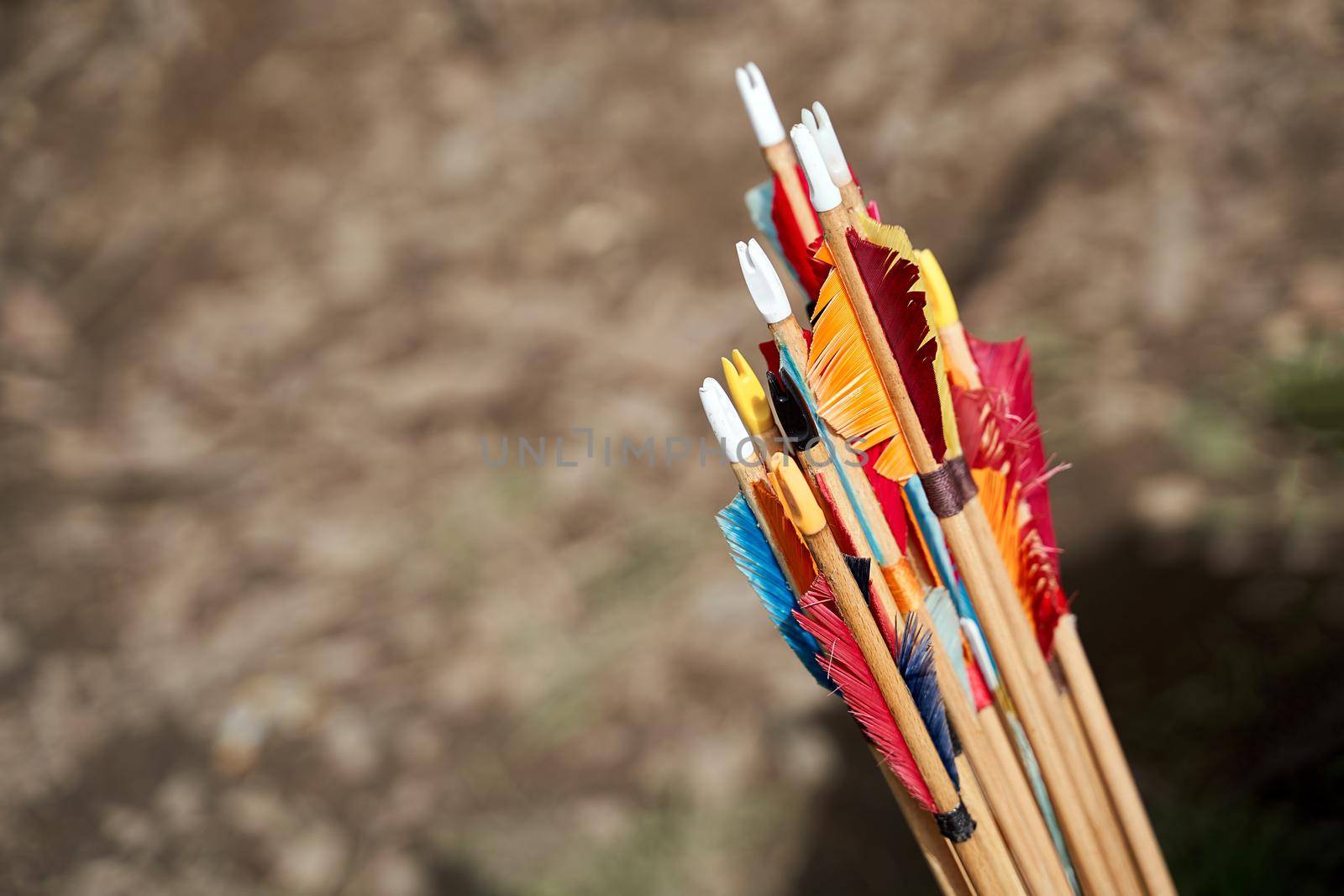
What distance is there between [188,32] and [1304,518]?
2.39 metres

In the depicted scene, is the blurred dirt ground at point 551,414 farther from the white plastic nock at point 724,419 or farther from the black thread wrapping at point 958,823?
the white plastic nock at point 724,419

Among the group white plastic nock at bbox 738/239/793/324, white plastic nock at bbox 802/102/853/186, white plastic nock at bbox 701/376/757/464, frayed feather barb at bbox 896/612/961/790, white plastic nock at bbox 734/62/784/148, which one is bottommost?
frayed feather barb at bbox 896/612/961/790


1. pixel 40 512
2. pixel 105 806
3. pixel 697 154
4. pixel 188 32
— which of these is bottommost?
pixel 105 806

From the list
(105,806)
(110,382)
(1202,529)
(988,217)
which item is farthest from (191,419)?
(1202,529)

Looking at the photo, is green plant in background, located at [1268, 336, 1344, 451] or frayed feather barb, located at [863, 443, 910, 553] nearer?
frayed feather barb, located at [863, 443, 910, 553]

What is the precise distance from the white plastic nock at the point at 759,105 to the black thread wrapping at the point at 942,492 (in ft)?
0.54

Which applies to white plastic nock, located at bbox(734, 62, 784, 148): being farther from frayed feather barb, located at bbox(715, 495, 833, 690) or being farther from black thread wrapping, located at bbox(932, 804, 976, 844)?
black thread wrapping, located at bbox(932, 804, 976, 844)

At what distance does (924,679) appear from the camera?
454 millimetres

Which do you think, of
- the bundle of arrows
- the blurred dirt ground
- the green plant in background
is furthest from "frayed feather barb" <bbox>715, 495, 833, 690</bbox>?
the green plant in background

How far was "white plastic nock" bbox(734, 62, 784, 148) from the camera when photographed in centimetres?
43

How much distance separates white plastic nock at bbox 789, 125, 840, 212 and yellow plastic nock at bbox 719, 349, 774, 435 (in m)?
0.07

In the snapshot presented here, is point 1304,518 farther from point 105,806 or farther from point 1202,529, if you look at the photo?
point 105,806

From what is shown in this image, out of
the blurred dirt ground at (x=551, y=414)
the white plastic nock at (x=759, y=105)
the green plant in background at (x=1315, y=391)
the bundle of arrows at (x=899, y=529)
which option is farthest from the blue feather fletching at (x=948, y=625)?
the green plant in background at (x=1315, y=391)

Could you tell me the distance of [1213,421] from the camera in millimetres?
1331
